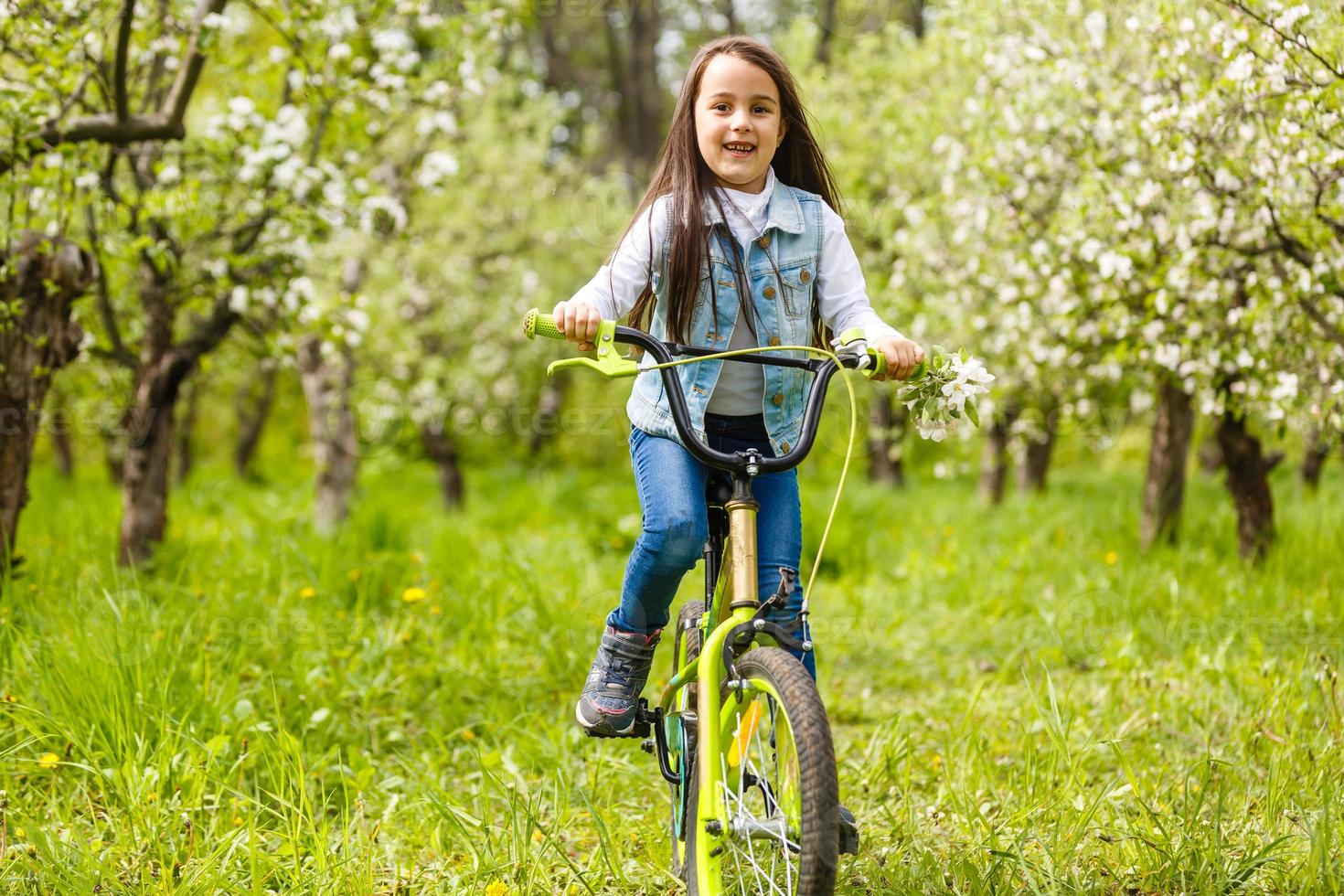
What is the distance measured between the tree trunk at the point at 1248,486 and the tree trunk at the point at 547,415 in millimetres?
9851

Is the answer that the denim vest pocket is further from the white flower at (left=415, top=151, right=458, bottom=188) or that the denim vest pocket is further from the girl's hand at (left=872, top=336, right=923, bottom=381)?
the white flower at (left=415, top=151, right=458, bottom=188)

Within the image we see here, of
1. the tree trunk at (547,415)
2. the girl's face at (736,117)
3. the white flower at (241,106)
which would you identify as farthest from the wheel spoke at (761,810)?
the tree trunk at (547,415)

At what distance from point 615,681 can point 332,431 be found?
700cm

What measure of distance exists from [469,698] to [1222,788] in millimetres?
2650

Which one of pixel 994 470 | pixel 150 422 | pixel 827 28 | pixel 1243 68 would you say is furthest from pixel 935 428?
pixel 827 28

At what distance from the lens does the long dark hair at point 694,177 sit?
8.71 ft

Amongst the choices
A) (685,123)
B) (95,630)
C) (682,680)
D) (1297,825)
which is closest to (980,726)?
(1297,825)

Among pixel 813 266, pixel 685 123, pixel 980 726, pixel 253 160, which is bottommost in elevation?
pixel 980 726

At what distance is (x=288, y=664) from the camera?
162 inches

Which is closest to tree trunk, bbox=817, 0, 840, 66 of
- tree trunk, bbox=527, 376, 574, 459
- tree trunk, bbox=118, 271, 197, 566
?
tree trunk, bbox=527, 376, 574, 459

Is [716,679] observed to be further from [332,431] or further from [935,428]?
[332,431]

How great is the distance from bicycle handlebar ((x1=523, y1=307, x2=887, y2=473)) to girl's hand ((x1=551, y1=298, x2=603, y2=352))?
0.06 ft

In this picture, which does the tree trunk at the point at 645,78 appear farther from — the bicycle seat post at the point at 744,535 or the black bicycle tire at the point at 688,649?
the bicycle seat post at the point at 744,535

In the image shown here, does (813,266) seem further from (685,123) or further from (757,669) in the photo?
(757,669)
